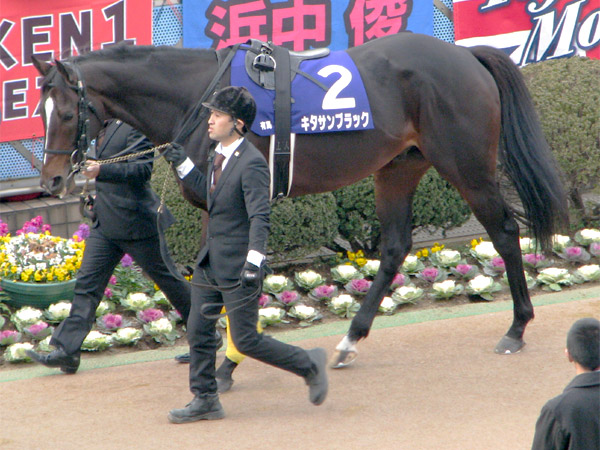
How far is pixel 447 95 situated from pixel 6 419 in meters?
2.86

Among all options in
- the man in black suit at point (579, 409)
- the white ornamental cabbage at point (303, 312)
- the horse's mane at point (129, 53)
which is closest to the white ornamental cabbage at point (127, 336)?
the white ornamental cabbage at point (303, 312)

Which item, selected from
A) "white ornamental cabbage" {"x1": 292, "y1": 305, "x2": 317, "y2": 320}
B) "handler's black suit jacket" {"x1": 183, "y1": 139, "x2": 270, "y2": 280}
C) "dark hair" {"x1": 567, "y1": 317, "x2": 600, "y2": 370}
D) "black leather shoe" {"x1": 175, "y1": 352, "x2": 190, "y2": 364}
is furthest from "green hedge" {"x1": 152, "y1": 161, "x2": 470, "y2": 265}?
"dark hair" {"x1": 567, "y1": 317, "x2": 600, "y2": 370}

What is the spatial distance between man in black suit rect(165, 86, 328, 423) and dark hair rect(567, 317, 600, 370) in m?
1.47

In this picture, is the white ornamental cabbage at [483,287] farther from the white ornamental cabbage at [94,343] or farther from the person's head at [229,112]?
the person's head at [229,112]

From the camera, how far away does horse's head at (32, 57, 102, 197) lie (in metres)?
4.23

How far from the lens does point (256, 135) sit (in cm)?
447

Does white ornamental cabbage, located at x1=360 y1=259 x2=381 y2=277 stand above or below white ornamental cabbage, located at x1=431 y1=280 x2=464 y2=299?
below

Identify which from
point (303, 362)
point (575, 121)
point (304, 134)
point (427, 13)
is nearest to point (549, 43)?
point (427, 13)

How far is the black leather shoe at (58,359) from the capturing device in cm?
471

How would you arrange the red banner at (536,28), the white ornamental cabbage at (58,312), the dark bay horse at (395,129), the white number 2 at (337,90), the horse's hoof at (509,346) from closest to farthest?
1. the dark bay horse at (395,129)
2. the white number 2 at (337,90)
3. the horse's hoof at (509,346)
4. the white ornamental cabbage at (58,312)
5. the red banner at (536,28)

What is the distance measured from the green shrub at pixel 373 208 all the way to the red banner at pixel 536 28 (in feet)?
6.66

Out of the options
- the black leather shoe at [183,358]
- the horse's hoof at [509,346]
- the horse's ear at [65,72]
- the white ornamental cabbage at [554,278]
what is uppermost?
the horse's ear at [65,72]

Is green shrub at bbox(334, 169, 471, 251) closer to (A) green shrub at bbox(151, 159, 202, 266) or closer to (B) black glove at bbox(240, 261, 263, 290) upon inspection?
(A) green shrub at bbox(151, 159, 202, 266)

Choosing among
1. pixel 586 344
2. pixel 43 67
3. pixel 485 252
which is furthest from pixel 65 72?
pixel 485 252
